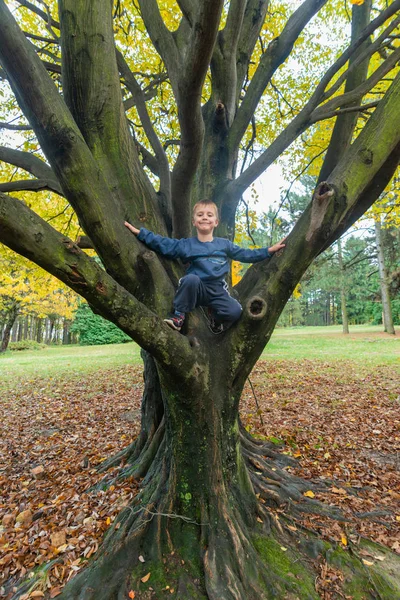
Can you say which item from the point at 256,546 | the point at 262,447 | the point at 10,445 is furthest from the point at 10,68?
the point at 10,445

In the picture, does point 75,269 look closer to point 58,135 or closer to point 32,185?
point 58,135

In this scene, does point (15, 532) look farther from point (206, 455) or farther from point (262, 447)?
point (262, 447)

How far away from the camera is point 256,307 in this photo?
8.13 ft

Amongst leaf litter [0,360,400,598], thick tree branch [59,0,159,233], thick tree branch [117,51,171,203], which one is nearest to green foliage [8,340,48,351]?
leaf litter [0,360,400,598]

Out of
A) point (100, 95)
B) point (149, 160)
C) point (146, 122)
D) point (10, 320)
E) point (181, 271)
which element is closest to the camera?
point (100, 95)

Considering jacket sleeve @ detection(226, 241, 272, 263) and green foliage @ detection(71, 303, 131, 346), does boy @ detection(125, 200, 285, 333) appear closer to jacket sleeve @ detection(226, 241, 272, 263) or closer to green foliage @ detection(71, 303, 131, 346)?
jacket sleeve @ detection(226, 241, 272, 263)

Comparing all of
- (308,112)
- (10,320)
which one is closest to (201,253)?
(308,112)

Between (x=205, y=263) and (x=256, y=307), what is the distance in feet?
2.10

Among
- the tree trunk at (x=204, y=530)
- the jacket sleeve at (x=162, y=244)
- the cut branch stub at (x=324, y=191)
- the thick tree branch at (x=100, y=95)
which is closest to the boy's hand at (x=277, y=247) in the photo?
the cut branch stub at (x=324, y=191)

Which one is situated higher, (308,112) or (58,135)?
(308,112)

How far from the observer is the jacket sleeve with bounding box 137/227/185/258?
2709mm

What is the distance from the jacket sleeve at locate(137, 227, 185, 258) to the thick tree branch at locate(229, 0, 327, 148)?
61.0 inches

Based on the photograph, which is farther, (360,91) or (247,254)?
(360,91)

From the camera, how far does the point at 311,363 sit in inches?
460
